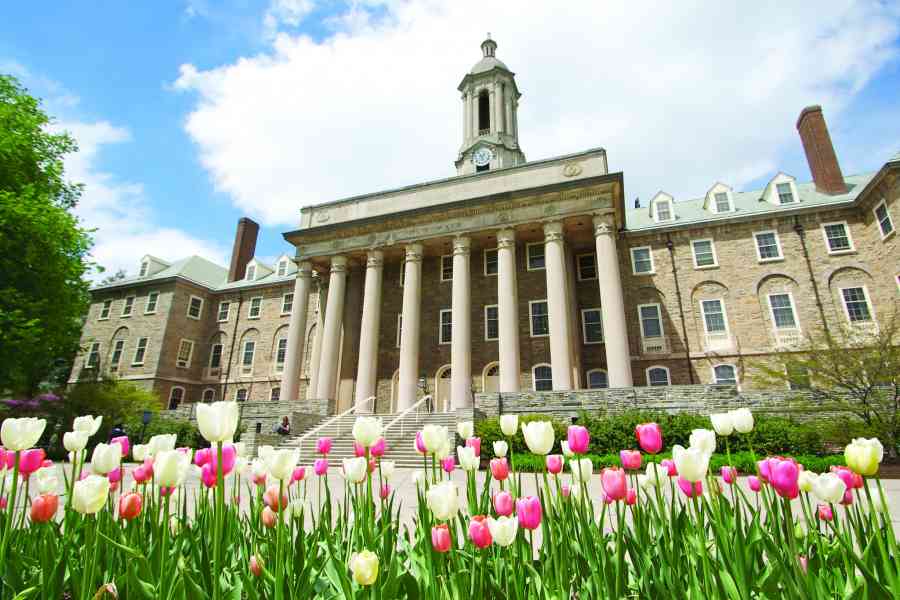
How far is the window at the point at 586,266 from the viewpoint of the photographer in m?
29.1

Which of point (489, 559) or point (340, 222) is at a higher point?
point (340, 222)

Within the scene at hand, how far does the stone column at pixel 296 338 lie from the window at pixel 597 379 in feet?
56.9

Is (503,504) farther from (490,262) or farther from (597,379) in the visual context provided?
(490,262)

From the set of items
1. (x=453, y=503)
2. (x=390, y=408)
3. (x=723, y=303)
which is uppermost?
(x=723, y=303)

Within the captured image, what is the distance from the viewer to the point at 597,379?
26.7m

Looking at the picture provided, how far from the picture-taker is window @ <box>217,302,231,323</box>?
40.0 m

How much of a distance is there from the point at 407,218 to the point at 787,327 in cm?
2240

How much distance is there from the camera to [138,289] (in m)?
39.6

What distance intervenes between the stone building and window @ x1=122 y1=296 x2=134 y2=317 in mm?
17727

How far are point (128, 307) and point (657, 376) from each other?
4228 centimetres

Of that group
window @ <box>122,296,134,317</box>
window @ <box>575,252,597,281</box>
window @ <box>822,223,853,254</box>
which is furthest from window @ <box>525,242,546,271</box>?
window @ <box>122,296,134,317</box>

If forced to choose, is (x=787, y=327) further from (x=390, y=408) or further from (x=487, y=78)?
(x=487, y=78)

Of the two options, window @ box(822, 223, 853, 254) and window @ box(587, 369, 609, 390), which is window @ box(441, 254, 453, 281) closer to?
window @ box(587, 369, 609, 390)

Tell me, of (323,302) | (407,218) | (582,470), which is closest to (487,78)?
(407,218)
